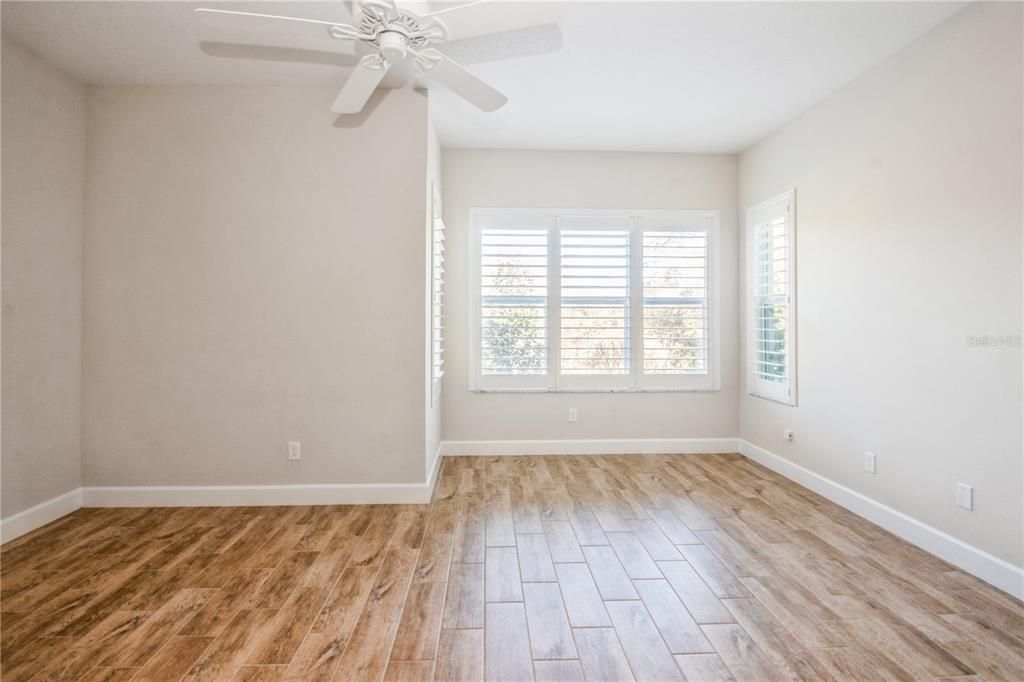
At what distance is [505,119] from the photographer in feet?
12.3

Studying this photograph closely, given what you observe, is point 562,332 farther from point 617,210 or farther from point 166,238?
point 166,238

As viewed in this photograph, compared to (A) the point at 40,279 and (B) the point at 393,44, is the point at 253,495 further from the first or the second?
(B) the point at 393,44

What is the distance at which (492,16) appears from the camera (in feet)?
6.39

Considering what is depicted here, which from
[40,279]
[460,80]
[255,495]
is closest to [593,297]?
[460,80]

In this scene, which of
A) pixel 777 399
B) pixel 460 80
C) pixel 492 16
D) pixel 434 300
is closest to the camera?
pixel 492 16

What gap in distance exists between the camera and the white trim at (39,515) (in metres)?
2.71

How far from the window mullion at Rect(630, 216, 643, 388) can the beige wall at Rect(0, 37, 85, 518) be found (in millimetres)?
4097

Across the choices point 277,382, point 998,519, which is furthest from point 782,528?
point 277,382

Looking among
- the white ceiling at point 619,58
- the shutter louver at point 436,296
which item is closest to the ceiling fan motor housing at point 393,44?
the white ceiling at point 619,58

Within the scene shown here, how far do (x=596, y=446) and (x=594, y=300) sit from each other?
4.35ft

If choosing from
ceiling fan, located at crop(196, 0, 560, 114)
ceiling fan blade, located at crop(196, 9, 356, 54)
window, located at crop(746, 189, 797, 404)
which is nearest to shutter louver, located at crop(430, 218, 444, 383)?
ceiling fan, located at crop(196, 0, 560, 114)

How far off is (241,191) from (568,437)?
3.20 metres

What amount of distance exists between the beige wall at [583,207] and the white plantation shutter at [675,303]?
207mm

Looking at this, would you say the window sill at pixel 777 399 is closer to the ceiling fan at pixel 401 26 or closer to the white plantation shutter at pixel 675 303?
the white plantation shutter at pixel 675 303
